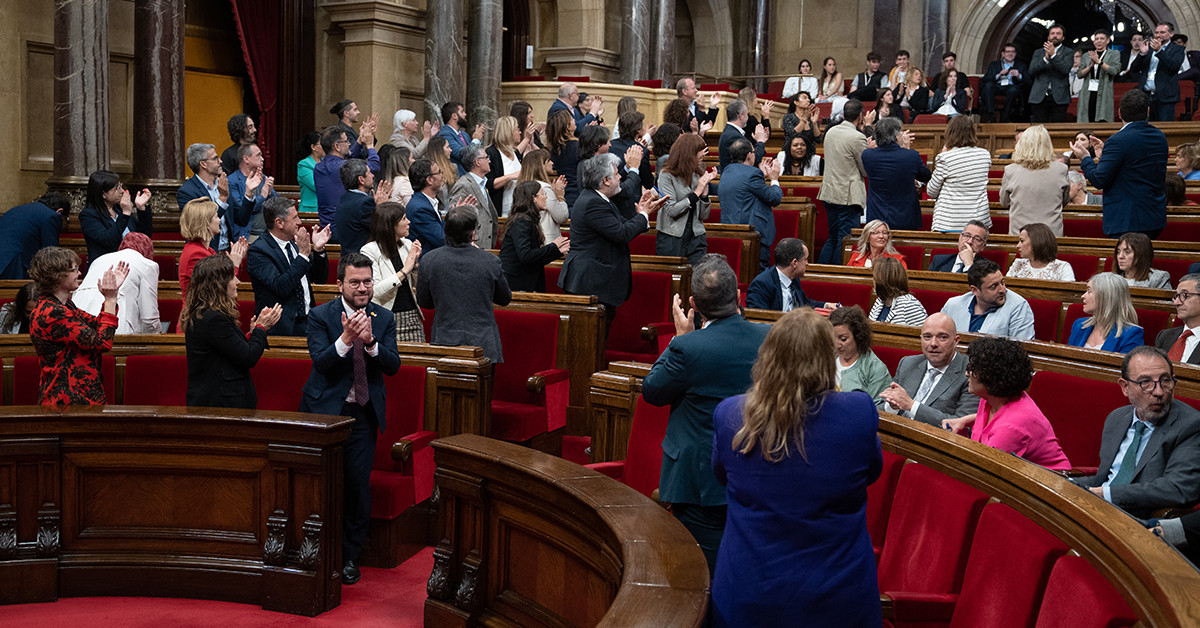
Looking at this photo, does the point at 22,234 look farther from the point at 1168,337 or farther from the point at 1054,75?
the point at 1054,75

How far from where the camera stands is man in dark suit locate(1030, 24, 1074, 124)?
38.5 feet

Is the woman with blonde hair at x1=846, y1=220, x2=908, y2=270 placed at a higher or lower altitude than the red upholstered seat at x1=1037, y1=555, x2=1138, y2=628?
higher

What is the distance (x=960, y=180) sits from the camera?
6770 mm

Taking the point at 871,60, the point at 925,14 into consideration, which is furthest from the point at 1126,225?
the point at 925,14

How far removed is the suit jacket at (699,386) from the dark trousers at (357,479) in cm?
154

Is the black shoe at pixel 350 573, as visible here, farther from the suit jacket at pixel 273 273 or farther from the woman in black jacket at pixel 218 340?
the suit jacket at pixel 273 273

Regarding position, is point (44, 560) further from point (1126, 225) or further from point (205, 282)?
point (1126, 225)

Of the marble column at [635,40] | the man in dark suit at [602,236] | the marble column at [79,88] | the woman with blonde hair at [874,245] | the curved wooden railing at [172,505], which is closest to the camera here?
the curved wooden railing at [172,505]

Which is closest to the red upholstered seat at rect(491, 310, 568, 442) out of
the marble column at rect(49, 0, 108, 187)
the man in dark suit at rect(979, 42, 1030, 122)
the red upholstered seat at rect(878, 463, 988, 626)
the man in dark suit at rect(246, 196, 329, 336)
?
the man in dark suit at rect(246, 196, 329, 336)

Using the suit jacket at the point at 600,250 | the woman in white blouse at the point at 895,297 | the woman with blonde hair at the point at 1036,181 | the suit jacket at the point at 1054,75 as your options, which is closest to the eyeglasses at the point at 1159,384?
the woman in white blouse at the point at 895,297

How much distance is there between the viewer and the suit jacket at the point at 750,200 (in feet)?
21.9

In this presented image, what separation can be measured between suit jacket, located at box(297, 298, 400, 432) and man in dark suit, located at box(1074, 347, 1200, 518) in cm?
240

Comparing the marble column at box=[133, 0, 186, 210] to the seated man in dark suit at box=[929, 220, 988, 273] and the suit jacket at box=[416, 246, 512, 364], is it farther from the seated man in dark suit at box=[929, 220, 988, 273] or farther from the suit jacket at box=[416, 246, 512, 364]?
the seated man in dark suit at box=[929, 220, 988, 273]

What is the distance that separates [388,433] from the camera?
454cm
